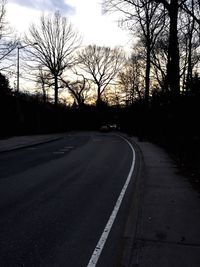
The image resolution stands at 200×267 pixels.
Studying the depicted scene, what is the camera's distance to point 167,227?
6898mm

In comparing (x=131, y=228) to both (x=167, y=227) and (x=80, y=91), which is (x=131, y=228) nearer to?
(x=167, y=227)

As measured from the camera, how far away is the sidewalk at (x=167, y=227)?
529 cm

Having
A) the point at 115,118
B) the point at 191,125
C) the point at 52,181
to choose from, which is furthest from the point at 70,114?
the point at 52,181

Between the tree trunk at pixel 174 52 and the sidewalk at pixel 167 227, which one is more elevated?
the tree trunk at pixel 174 52

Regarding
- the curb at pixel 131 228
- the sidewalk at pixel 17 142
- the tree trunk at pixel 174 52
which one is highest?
the tree trunk at pixel 174 52

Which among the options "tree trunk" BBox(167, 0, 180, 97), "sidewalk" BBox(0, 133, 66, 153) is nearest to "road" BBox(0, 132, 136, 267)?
"tree trunk" BBox(167, 0, 180, 97)

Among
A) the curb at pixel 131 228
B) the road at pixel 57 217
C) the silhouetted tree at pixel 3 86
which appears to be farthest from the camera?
the silhouetted tree at pixel 3 86

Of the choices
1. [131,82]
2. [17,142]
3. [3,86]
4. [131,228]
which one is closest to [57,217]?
[131,228]

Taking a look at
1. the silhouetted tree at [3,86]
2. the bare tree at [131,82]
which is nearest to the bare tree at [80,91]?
the bare tree at [131,82]

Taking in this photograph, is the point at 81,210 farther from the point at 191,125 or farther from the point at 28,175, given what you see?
the point at 191,125

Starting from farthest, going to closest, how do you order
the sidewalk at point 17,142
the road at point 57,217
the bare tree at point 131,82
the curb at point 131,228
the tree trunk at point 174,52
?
the bare tree at point 131,82, the sidewalk at point 17,142, the tree trunk at point 174,52, the road at point 57,217, the curb at point 131,228

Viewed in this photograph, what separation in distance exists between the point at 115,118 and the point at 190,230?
3616 inches

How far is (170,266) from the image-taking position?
16.3ft

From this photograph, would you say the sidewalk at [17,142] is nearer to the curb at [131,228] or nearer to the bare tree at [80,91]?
the curb at [131,228]
